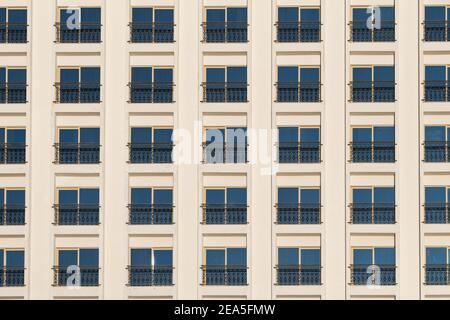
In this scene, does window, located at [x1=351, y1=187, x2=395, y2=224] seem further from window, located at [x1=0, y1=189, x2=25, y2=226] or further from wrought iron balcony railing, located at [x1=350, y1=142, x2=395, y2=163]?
window, located at [x1=0, y1=189, x2=25, y2=226]

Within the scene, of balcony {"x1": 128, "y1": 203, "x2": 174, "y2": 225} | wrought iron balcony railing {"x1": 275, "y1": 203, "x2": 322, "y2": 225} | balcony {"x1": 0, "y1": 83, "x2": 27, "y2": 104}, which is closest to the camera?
wrought iron balcony railing {"x1": 275, "y1": 203, "x2": 322, "y2": 225}

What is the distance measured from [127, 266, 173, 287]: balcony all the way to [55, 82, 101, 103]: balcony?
265 inches

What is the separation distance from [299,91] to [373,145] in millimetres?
3520

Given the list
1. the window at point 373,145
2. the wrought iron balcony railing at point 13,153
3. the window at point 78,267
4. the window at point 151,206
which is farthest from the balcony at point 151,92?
the window at point 373,145

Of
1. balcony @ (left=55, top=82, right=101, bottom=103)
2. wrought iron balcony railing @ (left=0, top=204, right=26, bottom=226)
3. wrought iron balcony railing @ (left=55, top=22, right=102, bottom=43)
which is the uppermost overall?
wrought iron balcony railing @ (left=55, top=22, right=102, bottom=43)

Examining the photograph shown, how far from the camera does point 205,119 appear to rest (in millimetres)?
35469

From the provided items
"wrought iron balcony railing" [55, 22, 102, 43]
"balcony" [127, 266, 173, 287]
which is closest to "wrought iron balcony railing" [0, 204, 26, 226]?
"balcony" [127, 266, 173, 287]

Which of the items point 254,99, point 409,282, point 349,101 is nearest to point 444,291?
point 409,282

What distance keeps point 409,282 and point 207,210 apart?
26.6 ft

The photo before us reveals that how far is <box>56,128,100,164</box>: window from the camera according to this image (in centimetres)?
3562

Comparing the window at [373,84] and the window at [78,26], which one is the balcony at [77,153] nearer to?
the window at [78,26]

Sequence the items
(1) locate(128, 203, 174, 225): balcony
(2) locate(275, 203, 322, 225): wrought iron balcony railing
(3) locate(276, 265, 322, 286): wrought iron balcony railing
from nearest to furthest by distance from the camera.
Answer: (3) locate(276, 265, 322, 286): wrought iron balcony railing, (2) locate(275, 203, 322, 225): wrought iron balcony railing, (1) locate(128, 203, 174, 225): balcony

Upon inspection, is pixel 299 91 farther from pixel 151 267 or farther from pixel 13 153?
pixel 13 153

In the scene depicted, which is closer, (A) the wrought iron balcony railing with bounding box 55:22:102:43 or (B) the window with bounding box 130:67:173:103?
(B) the window with bounding box 130:67:173:103
